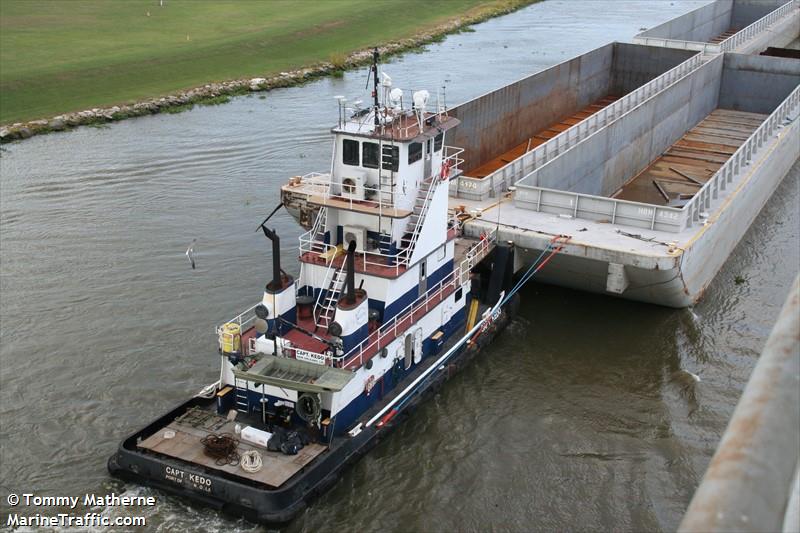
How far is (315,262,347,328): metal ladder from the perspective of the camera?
17109 mm

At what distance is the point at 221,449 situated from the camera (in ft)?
47.7

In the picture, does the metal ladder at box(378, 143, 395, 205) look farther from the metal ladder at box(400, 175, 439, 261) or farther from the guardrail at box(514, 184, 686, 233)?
the guardrail at box(514, 184, 686, 233)

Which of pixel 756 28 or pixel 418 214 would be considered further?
pixel 756 28

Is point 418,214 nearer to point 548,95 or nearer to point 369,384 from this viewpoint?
point 369,384

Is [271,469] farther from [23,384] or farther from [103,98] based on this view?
[103,98]

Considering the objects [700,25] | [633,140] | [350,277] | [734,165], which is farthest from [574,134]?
[700,25]

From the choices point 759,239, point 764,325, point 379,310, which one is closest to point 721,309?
point 764,325

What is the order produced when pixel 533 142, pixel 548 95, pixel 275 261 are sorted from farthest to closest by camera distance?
pixel 548 95 → pixel 533 142 → pixel 275 261

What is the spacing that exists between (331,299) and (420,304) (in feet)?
6.68

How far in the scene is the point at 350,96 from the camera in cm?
4462

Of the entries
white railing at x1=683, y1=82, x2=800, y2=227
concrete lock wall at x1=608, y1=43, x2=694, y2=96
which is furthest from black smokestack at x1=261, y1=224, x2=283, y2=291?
concrete lock wall at x1=608, y1=43, x2=694, y2=96

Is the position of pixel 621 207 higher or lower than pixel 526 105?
lower

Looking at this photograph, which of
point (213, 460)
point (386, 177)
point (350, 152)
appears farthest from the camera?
point (350, 152)

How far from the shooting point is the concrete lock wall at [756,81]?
131 feet
